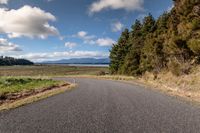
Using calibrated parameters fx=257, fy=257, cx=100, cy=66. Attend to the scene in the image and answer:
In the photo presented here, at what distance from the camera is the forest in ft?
73.7

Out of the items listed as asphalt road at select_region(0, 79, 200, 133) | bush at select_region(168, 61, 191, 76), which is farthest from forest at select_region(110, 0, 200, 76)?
asphalt road at select_region(0, 79, 200, 133)

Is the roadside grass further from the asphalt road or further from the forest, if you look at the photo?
the forest

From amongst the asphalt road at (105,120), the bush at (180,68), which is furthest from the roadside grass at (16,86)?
the bush at (180,68)

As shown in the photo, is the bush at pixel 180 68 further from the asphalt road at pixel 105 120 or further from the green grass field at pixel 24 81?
the asphalt road at pixel 105 120

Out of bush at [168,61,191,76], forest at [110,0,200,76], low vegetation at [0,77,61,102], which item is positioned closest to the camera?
low vegetation at [0,77,61,102]

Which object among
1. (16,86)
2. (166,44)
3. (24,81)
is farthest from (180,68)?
(24,81)

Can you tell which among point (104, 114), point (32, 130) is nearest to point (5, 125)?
point (32, 130)

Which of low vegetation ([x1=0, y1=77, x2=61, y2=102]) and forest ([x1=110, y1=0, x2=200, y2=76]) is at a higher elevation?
forest ([x1=110, y1=0, x2=200, y2=76])

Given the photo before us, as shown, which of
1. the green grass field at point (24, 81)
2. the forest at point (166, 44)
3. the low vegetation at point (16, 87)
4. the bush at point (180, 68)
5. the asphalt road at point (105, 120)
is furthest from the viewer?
the bush at point (180, 68)

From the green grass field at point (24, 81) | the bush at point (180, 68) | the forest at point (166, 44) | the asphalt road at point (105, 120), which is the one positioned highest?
the forest at point (166, 44)

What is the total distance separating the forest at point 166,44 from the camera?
885 inches

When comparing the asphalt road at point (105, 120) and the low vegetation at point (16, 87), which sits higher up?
the asphalt road at point (105, 120)

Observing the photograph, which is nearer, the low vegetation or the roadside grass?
the low vegetation

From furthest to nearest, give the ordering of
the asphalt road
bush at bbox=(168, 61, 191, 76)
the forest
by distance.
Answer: bush at bbox=(168, 61, 191, 76)
the forest
the asphalt road
